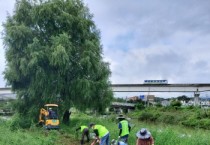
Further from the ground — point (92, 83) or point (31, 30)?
point (31, 30)

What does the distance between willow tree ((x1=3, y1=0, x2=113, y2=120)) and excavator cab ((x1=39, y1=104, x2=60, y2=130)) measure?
1.34 meters

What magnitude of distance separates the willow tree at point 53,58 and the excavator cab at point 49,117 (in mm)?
1342

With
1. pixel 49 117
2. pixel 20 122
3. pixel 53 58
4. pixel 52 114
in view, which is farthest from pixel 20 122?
pixel 53 58

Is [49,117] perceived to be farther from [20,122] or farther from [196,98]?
[196,98]

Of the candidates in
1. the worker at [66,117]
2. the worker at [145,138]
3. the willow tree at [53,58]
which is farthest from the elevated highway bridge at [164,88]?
the worker at [145,138]

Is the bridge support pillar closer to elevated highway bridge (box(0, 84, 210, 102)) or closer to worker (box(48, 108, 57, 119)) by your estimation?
elevated highway bridge (box(0, 84, 210, 102))

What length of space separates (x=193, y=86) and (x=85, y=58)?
37.4 m

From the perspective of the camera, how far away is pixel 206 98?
200ft

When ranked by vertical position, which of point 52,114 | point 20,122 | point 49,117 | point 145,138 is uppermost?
point 52,114

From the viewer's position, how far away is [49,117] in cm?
2108

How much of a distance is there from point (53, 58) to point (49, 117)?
379 cm

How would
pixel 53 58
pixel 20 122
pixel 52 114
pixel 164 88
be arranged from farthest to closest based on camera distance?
pixel 164 88
pixel 20 122
pixel 53 58
pixel 52 114

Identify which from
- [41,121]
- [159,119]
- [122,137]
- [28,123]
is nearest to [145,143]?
[122,137]

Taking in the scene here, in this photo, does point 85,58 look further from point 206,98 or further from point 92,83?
point 206,98
